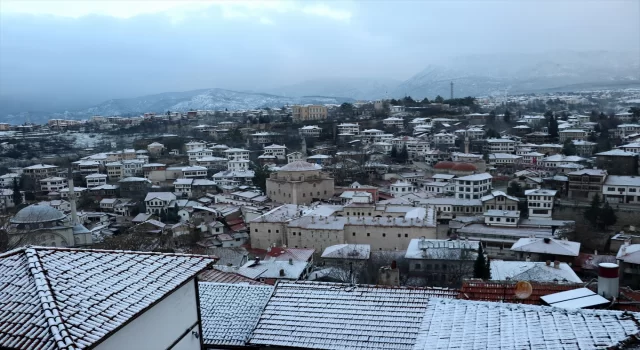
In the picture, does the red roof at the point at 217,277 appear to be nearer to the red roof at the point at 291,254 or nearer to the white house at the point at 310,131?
the red roof at the point at 291,254

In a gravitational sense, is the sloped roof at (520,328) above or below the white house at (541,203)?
above

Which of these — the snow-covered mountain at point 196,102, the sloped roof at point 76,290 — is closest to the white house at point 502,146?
the sloped roof at point 76,290

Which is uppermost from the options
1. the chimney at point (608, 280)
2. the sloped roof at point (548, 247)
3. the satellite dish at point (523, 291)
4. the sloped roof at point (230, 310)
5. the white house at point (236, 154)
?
the chimney at point (608, 280)

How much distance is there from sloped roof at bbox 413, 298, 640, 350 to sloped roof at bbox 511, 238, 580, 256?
475 inches

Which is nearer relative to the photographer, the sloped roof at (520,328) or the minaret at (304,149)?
the sloped roof at (520,328)

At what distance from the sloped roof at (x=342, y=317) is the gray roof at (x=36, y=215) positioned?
1440 centimetres

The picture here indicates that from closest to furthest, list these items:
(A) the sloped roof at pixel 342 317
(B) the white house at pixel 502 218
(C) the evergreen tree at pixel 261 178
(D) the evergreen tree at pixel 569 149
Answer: (A) the sloped roof at pixel 342 317 < (B) the white house at pixel 502 218 < (C) the evergreen tree at pixel 261 178 < (D) the evergreen tree at pixel 569 149

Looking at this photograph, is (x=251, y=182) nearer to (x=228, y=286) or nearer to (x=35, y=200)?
(x=35, y=200)

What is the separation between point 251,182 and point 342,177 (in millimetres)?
5562

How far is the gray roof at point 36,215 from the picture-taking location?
17.0m

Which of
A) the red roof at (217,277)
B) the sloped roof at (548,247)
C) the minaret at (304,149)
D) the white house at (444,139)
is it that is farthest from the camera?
the white house at (444,139)

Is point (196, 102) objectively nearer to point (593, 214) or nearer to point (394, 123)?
point (394, 123)

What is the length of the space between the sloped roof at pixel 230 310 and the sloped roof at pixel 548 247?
11239mm

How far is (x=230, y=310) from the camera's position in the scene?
18.6 ft
